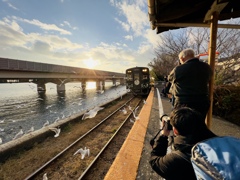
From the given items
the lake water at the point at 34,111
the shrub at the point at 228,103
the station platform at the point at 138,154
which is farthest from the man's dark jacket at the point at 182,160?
the lake water at the point at 34,111

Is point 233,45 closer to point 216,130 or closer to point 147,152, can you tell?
point 216,130

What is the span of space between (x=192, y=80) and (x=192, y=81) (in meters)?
0.02

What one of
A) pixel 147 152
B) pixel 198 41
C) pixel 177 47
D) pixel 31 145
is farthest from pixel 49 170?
pixel 177 47

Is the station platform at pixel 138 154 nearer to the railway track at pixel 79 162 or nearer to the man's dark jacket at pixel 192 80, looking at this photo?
the railway track at pixel 79 162

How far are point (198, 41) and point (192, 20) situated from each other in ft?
24.9

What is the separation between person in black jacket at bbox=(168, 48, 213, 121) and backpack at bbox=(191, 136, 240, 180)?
1327 mm

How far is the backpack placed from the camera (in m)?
0.97

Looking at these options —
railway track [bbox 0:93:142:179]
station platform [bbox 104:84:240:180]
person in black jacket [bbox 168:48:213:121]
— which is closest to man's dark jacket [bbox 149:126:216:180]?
person in black jacket [bbox 168:48:213:121]

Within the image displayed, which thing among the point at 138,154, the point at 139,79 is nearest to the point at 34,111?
the point at 139,79

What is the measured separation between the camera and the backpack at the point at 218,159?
3.18ft

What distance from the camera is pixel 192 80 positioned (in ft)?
7.87

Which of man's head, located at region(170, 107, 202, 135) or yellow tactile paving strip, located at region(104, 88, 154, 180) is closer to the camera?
man's head, located at region(170, 107, 202, 135)

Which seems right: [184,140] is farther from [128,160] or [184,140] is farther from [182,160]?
[128,160]

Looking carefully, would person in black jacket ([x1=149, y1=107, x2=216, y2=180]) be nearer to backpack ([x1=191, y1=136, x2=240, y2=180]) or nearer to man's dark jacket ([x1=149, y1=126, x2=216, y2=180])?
man's dark jacket ([x1=149, y1=126, x2=216, y2=180])
